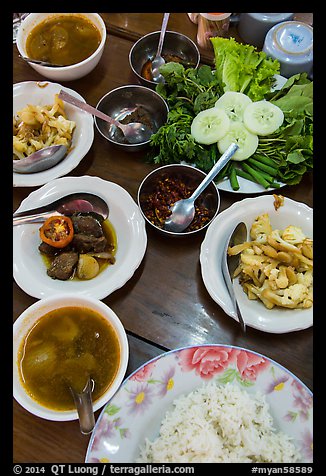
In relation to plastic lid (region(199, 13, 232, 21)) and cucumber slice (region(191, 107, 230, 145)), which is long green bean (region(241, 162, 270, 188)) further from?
plastic lid (region(199, 13, 232, 21))

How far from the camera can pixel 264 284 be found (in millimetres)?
1708

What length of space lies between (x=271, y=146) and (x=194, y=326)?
910 mm

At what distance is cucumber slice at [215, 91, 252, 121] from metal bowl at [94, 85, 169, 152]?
0.26 metres

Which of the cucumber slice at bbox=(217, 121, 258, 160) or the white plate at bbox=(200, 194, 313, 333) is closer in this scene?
the white plate at bbox=(200, 194, 313, 333)

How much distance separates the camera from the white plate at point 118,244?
68.0 inches

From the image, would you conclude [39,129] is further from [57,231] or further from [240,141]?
[240,141]

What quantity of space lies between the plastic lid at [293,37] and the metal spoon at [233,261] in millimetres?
1079

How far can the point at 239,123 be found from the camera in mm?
2076

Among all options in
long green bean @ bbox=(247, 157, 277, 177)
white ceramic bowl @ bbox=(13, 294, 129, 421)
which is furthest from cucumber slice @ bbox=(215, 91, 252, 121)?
white ceramic bowl @ bbox=(13, 294, 129, 421)

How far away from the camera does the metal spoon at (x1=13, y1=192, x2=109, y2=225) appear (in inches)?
74.0

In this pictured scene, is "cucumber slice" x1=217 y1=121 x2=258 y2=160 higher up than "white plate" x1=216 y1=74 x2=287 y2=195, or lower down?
higher up

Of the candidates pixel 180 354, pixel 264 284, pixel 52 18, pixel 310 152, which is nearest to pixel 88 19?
pixel 52 18

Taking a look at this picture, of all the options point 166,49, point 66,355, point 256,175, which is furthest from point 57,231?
point 166,49

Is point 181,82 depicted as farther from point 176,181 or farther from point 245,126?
point 176,181
